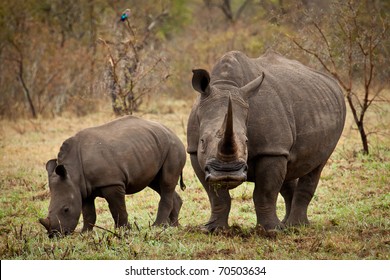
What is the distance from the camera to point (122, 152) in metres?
8.71

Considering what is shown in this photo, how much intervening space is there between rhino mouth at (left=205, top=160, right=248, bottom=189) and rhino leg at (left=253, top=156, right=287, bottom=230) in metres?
0.86

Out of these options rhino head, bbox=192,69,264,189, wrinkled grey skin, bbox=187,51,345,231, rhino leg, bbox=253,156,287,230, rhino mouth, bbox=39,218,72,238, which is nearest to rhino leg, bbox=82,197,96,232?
rhino mouth, bbox=39,218,72,238

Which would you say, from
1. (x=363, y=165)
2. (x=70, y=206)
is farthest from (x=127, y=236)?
(x=363, y=165)

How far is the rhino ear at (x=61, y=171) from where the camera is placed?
8.10 m

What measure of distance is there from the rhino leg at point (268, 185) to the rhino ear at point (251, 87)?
644 millimetres

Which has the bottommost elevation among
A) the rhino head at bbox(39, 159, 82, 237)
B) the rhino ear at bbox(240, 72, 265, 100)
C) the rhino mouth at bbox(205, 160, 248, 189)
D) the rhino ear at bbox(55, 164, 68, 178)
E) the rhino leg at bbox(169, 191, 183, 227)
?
the rhino leg at bbox(169, 191, 183, 227)

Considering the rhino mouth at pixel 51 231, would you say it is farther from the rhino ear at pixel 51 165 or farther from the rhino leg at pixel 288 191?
the rhino leg at pixel 288 191

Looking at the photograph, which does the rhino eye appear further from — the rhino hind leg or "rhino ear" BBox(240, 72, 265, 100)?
the rhino hind leg

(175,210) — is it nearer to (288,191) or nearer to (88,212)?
(88,212)

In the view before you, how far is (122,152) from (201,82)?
203cm

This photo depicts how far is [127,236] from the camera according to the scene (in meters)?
7.41

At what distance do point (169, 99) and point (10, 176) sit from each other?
1404 cm

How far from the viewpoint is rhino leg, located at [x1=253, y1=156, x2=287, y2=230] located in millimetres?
7207

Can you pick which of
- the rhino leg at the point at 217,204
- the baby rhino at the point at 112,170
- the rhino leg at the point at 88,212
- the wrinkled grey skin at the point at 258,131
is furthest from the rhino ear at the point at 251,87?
the rhino leg at the point at 88,212
